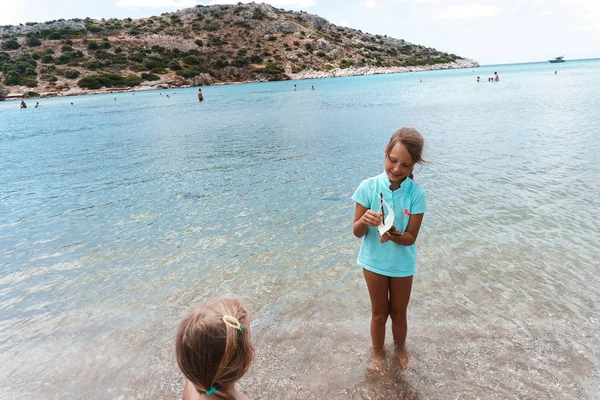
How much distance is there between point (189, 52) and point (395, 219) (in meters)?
118

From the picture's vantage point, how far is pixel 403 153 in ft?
10.6

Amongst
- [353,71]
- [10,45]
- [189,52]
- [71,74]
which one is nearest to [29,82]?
[71,74]

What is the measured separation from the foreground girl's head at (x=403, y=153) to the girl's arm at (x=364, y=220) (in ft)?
1.31

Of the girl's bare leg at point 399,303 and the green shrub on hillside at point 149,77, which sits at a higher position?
the green shrub on hillside at point 149,77

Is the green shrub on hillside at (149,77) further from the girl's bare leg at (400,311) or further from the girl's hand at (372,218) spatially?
the girl's hand at (372,218)

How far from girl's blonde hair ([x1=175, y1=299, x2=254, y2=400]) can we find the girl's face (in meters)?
1.93

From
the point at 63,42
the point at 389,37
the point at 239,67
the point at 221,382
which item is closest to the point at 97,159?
the point at 221,382

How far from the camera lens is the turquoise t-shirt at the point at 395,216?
3.42 metres

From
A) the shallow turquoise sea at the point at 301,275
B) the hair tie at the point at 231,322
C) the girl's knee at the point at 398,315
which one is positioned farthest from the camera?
the shallow turquoise sea at the point at 301,275

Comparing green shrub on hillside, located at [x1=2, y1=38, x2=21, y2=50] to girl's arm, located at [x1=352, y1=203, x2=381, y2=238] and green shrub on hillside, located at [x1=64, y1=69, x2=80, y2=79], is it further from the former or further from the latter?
girl's arm, located at [x1=352, y1=203, x2=381, y2=238]

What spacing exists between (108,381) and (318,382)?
2322mm

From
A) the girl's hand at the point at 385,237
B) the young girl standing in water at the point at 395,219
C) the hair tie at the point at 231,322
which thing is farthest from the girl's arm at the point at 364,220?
the hair tie at the point at 231,322

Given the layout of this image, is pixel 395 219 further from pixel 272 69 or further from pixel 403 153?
pixel 272 69

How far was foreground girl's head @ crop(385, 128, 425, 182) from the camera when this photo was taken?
10.6 ft
